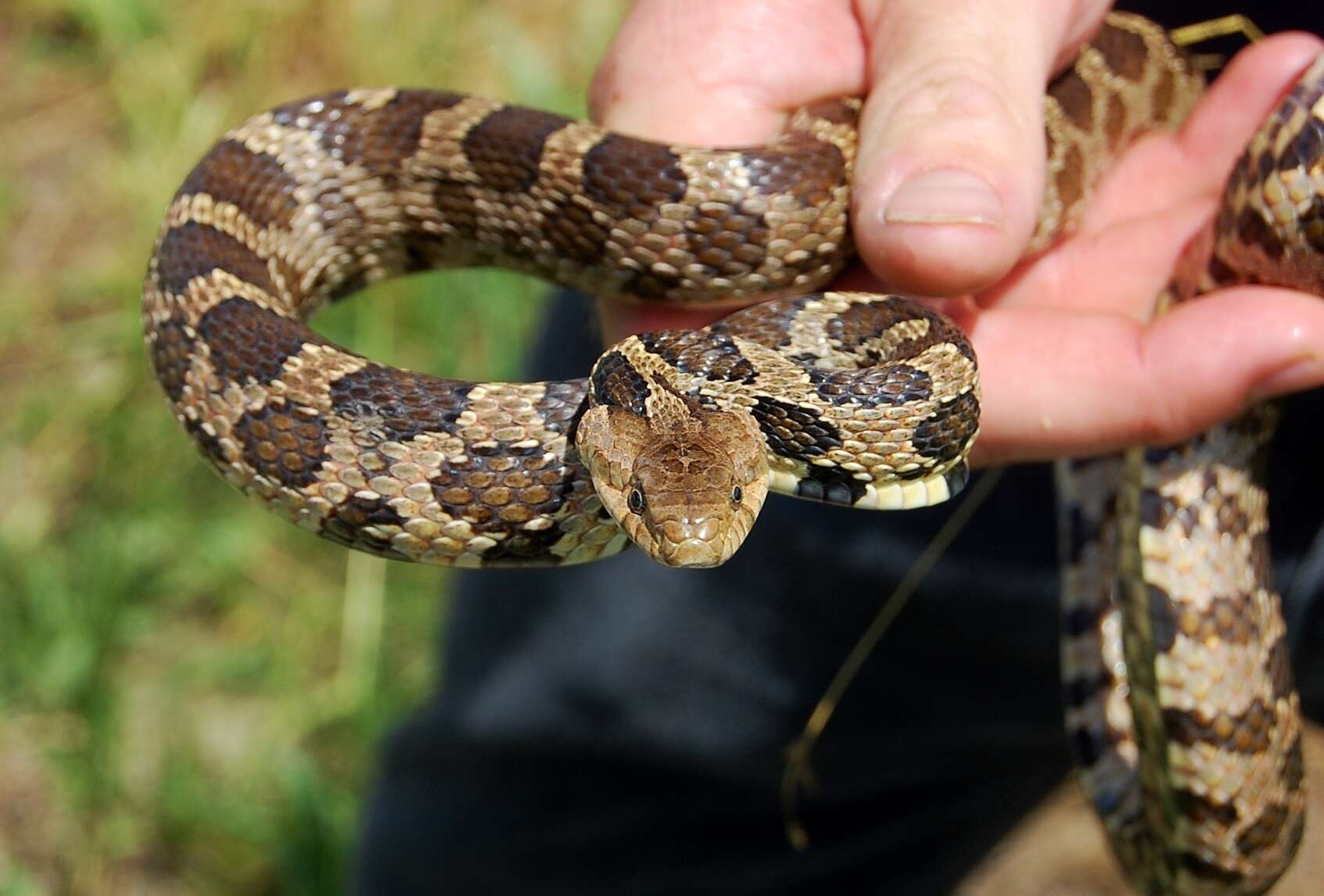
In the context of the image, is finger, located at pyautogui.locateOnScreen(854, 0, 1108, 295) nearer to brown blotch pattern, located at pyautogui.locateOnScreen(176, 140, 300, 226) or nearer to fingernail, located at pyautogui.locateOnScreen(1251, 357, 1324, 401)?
fingernail, located at pyautogui.locateOnScreen(1251, 357, 1324, 401)

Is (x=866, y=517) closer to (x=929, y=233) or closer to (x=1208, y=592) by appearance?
(x=1208, y=592)

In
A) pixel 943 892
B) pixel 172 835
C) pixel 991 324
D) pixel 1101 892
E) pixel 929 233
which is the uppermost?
pixel 929 233

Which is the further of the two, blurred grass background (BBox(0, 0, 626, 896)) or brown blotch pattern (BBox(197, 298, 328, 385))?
blurred grass background (BBox(0, 0, 626, 896))

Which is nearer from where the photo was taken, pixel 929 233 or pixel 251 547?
pixel 929 233

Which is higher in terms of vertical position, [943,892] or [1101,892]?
[943,892]

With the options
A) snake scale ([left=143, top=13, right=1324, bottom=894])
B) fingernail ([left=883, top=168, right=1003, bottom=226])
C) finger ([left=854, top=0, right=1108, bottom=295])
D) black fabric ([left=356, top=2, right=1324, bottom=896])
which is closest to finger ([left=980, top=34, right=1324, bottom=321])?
snake scale ([left=143, top=13, right=1324, bottom=894])

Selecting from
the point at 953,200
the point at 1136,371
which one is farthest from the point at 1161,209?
the point at 953,200

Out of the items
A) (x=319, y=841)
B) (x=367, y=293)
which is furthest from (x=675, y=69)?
(x=319, y=841)
